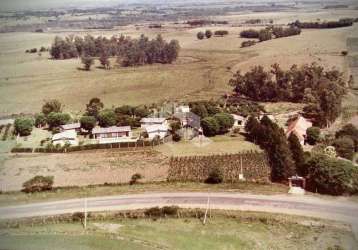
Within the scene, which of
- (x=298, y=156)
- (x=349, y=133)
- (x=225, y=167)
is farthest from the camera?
(x=349, y=133)

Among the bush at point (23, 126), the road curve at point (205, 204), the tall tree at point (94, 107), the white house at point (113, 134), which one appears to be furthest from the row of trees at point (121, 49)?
the road curve at point (205, 204)

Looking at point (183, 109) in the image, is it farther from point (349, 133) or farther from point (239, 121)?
point (349, 133)

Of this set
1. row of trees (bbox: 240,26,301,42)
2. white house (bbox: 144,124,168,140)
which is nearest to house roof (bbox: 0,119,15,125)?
white house (bbox: 144,124,168,140)

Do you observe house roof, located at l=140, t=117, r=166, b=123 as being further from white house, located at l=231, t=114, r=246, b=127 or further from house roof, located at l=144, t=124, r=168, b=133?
white house, located at l=231, t=114, r=246, b=127

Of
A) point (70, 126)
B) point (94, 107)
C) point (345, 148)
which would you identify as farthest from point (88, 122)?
point (345, 148)

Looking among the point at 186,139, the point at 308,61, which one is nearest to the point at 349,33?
the point at 308,61

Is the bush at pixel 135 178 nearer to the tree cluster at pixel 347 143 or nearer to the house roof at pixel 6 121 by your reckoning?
the tree cluster at pixel 347 143
